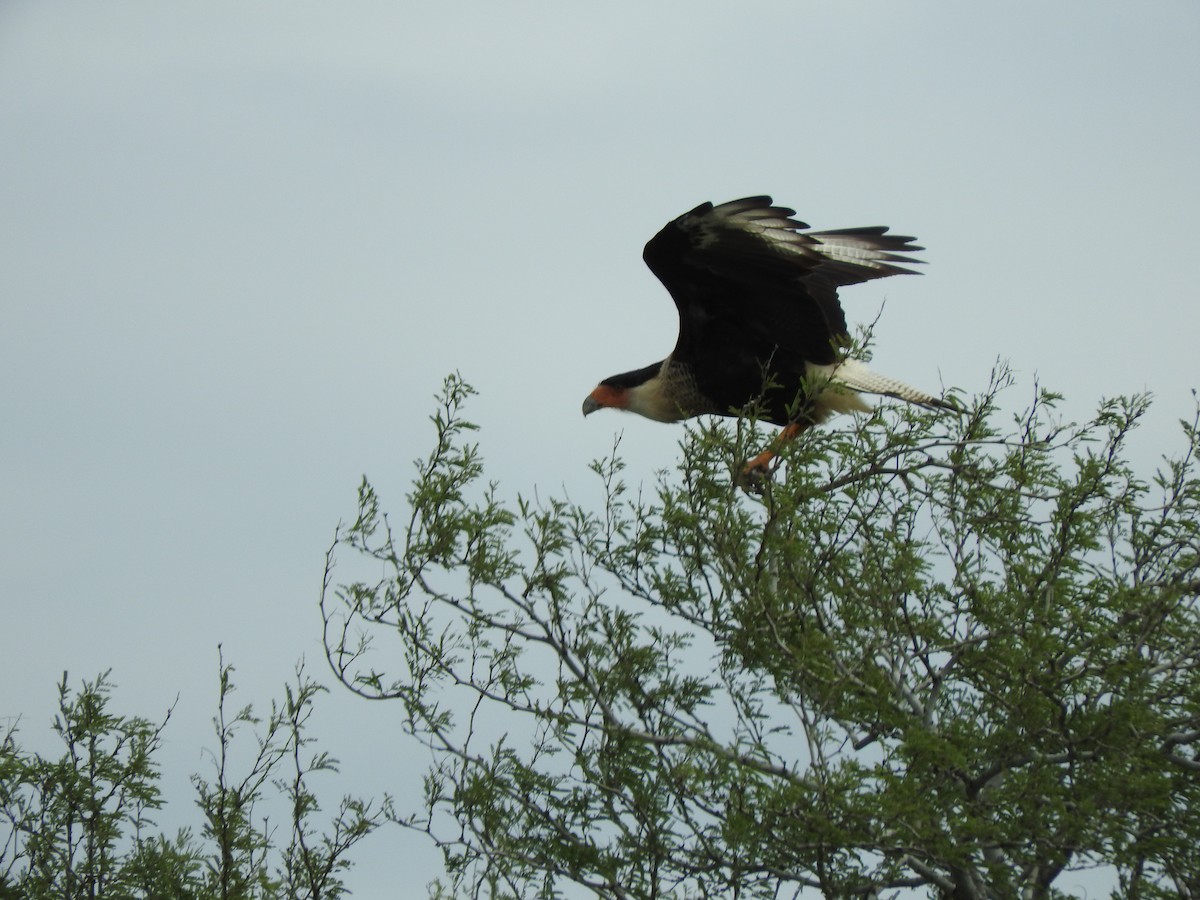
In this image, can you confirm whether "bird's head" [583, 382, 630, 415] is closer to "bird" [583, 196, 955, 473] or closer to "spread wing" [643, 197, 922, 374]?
"bird" [583, 196, 955, 473]

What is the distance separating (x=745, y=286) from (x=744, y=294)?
0.06 m

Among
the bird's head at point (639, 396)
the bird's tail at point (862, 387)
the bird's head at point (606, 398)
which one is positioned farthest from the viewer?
the bird's head at point (606, 398)

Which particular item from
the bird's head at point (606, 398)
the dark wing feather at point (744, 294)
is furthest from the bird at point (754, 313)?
the bird's head at point (606, 398)

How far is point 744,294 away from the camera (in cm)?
602

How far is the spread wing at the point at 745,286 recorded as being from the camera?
568cm

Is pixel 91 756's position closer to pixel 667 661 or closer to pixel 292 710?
pixel 292 710

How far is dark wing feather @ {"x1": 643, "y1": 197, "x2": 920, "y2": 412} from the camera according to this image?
569 centimetres

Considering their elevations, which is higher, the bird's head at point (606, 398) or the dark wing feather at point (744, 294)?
the bird's head at point (606, 398)

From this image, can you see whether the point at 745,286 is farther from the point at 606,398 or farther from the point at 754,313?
the point at 606,398

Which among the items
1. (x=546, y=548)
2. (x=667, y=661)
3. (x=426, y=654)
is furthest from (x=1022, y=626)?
(x=426, y=654)

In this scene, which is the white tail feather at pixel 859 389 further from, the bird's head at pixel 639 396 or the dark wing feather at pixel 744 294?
Answer: the bird's head at pixel 639 396

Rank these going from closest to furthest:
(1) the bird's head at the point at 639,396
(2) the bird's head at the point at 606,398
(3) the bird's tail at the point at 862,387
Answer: (3) the bird's tail at the point at 862,387 < (1) the bird's head at the point at 639,396 < (2) the bird's head at the point at 606,398

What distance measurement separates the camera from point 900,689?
460 centimetres

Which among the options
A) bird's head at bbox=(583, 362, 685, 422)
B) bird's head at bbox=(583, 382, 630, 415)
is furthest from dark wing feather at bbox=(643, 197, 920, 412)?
bird's head at bbox=(583, 382, 630, 415)
